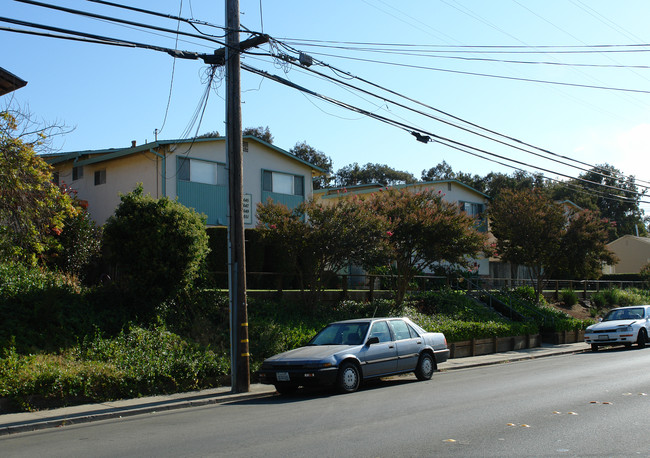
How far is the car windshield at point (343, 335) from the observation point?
518 inches

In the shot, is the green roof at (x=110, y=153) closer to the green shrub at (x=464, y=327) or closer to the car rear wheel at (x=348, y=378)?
the green shrub at (x=464, y=327)

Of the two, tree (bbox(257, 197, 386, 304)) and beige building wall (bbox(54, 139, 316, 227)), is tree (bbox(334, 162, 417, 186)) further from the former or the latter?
tree (bbox(257, 197, 386, 304))

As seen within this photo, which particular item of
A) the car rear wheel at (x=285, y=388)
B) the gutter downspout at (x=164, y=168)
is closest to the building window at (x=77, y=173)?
the gutter downspout at (x=164, y=168)

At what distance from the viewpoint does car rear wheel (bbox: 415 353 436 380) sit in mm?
14023

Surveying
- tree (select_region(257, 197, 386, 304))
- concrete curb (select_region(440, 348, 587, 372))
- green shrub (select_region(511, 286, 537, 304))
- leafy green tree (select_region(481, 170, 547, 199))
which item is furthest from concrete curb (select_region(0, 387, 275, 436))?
leafy green tree (select_region(481, 170, 547, 199))

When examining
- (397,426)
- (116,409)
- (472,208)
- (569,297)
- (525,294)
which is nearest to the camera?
(397,426)

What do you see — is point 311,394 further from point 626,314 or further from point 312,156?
point 312,156

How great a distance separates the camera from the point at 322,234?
57.3 feet

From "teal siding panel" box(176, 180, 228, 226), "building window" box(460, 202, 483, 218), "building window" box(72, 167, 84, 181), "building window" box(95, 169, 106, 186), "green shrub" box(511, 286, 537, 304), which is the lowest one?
"green shrub" box(511, 286, 537, 304)

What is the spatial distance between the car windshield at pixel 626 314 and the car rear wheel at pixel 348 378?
1427cm

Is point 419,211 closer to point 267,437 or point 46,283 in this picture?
point 46,283

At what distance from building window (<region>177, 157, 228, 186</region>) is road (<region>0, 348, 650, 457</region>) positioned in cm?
1433

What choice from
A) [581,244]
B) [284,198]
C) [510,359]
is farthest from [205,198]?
[581,244]

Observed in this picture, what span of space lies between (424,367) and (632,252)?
53308mm
